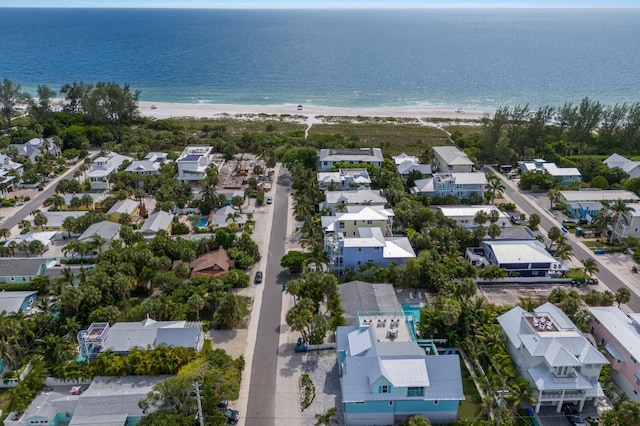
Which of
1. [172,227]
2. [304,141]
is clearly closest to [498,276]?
[172,227]

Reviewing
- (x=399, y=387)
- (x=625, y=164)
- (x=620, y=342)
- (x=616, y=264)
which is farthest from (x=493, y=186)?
(x=399, y=387)

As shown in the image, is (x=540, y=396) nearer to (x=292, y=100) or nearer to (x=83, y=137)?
(x=83, y=137)

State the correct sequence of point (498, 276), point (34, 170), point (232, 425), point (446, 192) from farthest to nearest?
1. point (34, 170)
2. point (446, 192)
3. point (498, 276)
4. point (232, 425)

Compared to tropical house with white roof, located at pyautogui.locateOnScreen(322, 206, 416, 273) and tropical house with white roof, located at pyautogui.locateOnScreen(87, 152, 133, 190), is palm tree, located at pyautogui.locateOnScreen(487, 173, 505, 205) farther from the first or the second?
tropical house with white roof, located at pyautogui.locateOnScreen(87, 152, 133, 190)

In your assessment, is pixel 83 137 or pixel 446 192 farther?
pixel 83 137

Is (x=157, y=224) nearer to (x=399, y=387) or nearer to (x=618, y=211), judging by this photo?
(x=399, y=387)

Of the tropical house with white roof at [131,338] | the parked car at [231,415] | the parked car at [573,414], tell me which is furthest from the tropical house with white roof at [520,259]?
the tropical house with white roof at [131,338]
